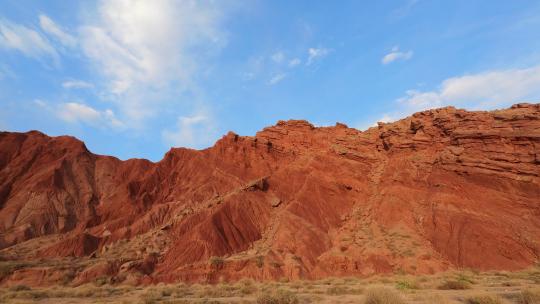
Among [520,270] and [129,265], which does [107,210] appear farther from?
[520,270]

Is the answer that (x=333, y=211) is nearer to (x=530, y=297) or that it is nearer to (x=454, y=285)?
(x=454, y=285)

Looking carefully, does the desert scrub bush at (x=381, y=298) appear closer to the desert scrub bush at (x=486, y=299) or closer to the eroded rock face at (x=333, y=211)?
the desert scrub bush at (x=486, y=299)

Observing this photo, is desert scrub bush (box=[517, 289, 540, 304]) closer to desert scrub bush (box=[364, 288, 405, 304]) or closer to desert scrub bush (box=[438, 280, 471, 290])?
desert scrub bush (box=[364, 288, 405, 304])

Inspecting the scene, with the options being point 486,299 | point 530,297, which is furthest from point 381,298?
point 530,297

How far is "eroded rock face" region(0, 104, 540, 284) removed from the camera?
38000 millimetres

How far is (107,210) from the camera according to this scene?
6712cm

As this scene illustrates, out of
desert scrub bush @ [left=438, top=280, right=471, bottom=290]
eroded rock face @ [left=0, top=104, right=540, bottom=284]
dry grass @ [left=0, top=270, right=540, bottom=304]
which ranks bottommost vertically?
desert scrub bush @ [left=438, top=280, right=471, bottom=290]

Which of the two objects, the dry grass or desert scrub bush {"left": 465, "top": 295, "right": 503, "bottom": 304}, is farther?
the dry grass

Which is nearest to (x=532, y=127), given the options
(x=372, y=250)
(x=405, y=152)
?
(x=405, y=152)

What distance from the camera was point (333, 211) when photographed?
49.7 meters

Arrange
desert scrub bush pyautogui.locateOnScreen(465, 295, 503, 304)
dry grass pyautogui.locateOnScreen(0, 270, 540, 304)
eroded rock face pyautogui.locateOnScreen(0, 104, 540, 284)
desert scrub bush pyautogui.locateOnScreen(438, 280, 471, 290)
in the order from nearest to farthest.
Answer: desert scrub bush pyautogui.locateOnScreen(465, 295, 503, 304), dry grass pyautogui.locateOnScreen(0, 270, 540, 304), desert scrub bush pyautogui.locateOnScreen(438, 280, 471, 290), eroded rock face pyautogui.locateOnScreen(0, 104, 540, 284)

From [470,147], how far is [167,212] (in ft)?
130

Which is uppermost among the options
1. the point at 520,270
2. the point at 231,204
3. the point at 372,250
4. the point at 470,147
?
the point at 470,147

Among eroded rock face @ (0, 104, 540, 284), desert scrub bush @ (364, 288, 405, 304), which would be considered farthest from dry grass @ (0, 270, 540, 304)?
eroded rock face @ (0, 104, 540, 284)
